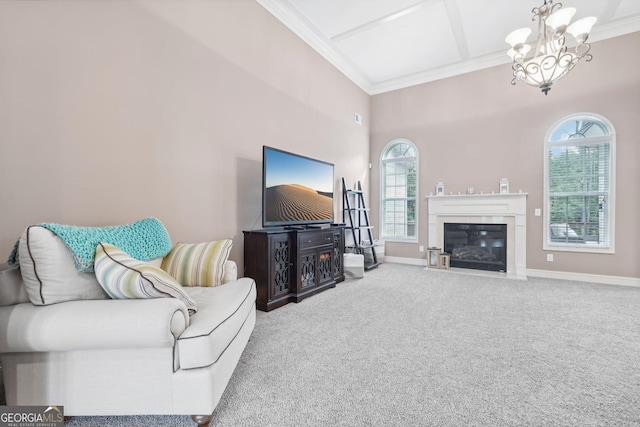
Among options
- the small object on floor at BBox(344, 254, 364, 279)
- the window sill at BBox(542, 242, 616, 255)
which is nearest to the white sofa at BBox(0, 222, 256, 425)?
the small object on floor at BBox(344, 254, 364, 279)

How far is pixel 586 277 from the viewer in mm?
4238

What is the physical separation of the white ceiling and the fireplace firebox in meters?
2.90

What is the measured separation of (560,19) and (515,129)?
8.49ft

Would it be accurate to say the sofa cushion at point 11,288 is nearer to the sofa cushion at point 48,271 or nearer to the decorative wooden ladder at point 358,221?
the sofa cushion at point 48,271

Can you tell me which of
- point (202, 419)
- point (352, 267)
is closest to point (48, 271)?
point (202, 419)

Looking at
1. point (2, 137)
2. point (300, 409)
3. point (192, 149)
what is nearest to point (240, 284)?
point (300, 409)

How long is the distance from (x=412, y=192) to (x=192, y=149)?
4341 mm

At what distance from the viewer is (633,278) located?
3984mm

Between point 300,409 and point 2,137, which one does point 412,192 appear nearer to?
point 300,409

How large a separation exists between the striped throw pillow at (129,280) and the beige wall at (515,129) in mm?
4983

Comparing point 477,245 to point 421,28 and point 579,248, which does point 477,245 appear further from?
point 421,28

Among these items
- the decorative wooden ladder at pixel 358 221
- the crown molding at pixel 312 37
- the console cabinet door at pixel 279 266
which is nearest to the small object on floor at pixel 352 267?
the decorative wooden ladder at pixel 358 221

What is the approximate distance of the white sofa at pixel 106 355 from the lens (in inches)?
46.7

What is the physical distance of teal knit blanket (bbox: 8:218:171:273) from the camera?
144cm
